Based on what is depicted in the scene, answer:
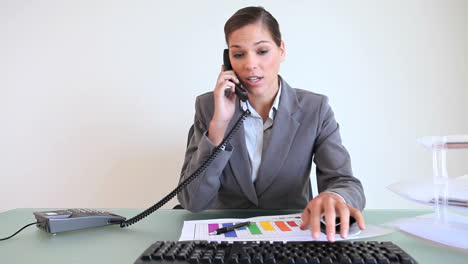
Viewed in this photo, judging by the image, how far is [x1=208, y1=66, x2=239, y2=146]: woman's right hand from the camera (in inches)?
50.9

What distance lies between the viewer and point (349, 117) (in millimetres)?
1992

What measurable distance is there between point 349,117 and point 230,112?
0.90 meters

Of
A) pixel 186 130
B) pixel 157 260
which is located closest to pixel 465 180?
pixel 157 260

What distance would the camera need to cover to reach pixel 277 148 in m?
1.40

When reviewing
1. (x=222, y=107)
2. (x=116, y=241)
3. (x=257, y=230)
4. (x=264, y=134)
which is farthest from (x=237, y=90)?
(x=116, y=241)

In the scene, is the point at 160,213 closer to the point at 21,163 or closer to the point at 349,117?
the point at 349,117

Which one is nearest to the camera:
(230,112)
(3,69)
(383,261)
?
(383,261)

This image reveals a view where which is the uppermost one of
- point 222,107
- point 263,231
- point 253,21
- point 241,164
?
point 253,21

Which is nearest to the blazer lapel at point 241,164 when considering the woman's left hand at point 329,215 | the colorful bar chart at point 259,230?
the colorful bar chart at point 259,230

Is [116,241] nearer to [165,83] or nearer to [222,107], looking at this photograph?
[222,107]

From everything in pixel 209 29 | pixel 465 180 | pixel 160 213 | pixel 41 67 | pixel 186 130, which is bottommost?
pixel 160 213

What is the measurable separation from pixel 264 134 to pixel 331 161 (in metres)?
0.30

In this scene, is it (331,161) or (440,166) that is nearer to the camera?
(440,166)

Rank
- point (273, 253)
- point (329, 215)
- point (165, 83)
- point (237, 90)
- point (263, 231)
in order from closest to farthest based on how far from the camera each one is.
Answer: point (273, 253), point (329, 215), point (263, 231), point (237, 90), point (165, 83)
